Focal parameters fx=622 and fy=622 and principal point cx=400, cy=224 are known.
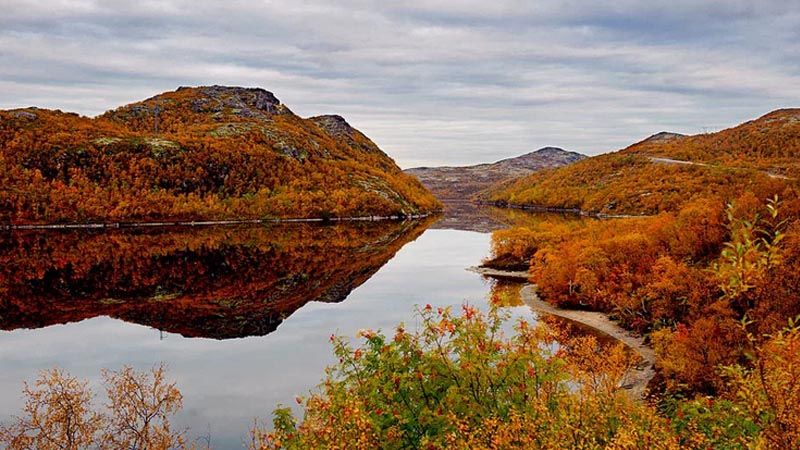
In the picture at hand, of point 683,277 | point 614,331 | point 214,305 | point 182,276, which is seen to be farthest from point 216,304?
point 683,277

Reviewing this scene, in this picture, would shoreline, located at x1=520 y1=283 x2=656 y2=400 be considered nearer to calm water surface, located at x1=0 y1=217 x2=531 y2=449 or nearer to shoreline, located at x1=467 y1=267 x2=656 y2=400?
shoreline, located at x1=467 y1=267 x2=656 y2=400

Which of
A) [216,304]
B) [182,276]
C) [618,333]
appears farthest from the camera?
[182,276]

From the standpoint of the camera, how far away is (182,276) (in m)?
94.6

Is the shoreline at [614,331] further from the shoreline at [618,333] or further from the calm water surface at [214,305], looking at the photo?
the calm water surface at [214,305]

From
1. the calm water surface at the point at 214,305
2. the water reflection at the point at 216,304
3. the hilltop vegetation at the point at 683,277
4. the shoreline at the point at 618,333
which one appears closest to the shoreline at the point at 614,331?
the shoreline at the point at 618,333

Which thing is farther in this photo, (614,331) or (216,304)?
(216,304)

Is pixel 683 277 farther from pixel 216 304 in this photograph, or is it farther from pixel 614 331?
pixel 216 304

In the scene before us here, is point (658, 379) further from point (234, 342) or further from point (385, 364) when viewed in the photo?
point (234, 342)

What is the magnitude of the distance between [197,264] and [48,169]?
4751 inches

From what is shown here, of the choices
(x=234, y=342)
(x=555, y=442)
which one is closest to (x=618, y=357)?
(x=555, y=442)

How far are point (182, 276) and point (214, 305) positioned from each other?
21.4 metres

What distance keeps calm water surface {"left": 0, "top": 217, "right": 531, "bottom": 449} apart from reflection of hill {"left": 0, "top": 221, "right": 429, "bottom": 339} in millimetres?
250

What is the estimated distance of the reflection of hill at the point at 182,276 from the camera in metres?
70.2

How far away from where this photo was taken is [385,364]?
20500mm
